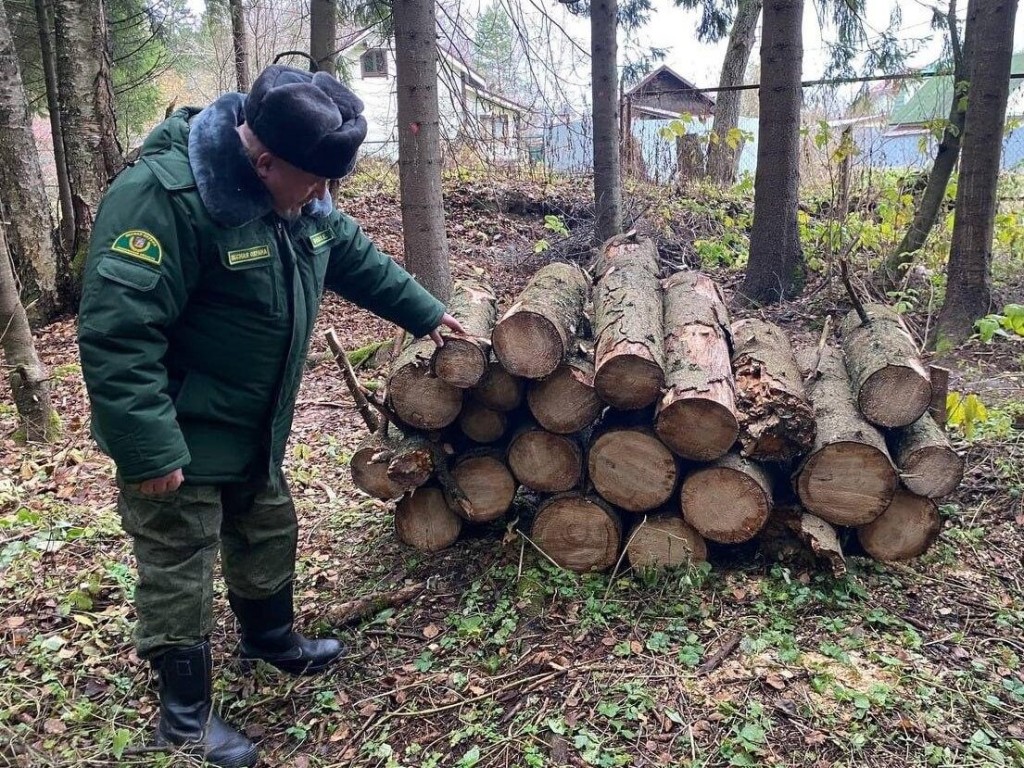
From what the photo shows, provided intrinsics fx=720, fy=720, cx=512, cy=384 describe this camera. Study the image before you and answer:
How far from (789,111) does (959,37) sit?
2.07 metres

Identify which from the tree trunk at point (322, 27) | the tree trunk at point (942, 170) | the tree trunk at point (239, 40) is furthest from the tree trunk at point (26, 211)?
the tree trunk at point (942, 170)

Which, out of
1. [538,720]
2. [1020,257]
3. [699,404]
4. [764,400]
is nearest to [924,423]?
[764,400]

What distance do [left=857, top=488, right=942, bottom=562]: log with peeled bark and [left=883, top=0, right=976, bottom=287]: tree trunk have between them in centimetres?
435

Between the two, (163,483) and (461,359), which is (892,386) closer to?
(461,359)

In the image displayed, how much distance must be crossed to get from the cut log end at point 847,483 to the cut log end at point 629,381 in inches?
29.5

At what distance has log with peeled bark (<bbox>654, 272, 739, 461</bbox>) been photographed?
2902 millimetres

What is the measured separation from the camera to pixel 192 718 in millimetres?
2344

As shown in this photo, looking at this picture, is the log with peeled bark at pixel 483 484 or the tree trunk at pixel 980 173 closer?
the log with peeled bark at pixel 483 484

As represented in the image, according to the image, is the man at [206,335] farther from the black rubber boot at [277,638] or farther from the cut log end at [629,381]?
the cut log end at [629,381]

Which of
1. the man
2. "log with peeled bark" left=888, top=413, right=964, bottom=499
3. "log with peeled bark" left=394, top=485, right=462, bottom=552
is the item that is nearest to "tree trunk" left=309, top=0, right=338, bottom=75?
"log with peeled bark" left=394, top=485, right=462, bottom=552

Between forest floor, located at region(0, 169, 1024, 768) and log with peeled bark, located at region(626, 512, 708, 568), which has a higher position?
log with peeled bark, located at region(626, 512, 708, 568)

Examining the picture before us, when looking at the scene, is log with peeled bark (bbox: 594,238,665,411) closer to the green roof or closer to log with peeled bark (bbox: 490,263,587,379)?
log with peeled bark (bbox: 490,263,587,379)

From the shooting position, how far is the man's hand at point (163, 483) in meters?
2.06

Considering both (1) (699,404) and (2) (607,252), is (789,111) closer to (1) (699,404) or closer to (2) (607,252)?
(2) (607,252)
